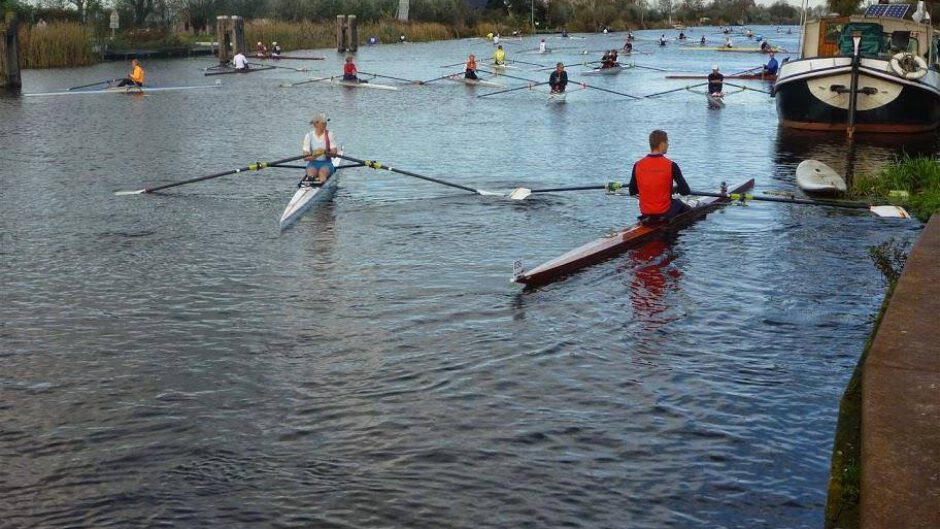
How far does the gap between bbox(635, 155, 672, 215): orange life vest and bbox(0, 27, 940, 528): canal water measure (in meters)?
0.69

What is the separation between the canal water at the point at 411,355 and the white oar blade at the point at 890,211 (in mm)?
305

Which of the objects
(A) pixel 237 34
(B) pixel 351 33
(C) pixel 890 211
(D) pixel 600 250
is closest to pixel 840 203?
(C) pixel 890 211

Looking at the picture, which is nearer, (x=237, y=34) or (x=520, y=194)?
(x=520, y=194)

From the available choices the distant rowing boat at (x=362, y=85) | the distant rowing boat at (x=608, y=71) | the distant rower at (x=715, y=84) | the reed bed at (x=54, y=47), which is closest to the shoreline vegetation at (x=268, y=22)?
the reed bed at (x=54, y=47)

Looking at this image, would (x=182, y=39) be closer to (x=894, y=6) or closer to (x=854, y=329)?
(x=894, y=6)

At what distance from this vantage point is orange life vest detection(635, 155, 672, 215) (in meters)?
15.3

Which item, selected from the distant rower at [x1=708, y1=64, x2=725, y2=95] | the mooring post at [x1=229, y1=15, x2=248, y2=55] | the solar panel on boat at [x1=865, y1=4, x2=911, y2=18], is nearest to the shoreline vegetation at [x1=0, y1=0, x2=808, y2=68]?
the mooring post at [x1=229, y1=15, x2=248, y2=55]

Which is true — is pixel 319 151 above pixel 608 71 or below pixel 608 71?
below

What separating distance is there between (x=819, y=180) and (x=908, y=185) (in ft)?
5.91

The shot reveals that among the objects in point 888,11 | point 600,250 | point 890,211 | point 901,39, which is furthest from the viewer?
point 888,11

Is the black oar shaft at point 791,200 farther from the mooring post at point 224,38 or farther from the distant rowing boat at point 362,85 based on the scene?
the mooring post at point 224,38

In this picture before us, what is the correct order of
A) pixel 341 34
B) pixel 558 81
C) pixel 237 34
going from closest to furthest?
pixel 558 81 < pixel 237 34 < pixel 341 34

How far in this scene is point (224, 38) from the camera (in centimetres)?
6806

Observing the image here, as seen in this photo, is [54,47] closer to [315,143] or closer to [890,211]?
[315,143]
